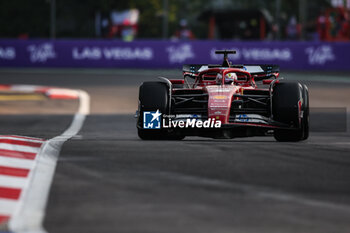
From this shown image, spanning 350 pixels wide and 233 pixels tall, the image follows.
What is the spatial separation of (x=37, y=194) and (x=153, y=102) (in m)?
4.11

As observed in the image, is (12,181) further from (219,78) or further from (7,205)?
(219,78)

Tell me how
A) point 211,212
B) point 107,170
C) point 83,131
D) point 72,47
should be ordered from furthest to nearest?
point 72,47 < point 83,131 < point 107,170 < point 211,212

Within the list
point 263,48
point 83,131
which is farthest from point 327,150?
point 263,48

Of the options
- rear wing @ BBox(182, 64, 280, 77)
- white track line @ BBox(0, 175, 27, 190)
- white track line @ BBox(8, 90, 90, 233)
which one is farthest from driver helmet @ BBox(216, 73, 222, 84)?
white track line @ BBox(0, 175, 27, 190)

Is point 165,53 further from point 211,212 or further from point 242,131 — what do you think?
point 211,212

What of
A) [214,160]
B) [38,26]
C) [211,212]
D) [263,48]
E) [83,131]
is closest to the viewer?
[211,212]

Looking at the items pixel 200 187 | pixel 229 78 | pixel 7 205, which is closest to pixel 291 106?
pixel 229 78

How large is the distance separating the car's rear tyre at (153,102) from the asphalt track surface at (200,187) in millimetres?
539

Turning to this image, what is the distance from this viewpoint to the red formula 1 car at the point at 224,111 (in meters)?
10.2

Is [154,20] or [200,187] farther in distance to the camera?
[154,20]

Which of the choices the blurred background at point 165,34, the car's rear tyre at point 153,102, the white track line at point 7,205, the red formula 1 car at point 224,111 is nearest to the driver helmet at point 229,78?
the red formula 1 car at point 224,111

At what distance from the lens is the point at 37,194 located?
6.50 meters

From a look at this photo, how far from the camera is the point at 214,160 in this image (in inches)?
326

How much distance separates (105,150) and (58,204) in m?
2.91
